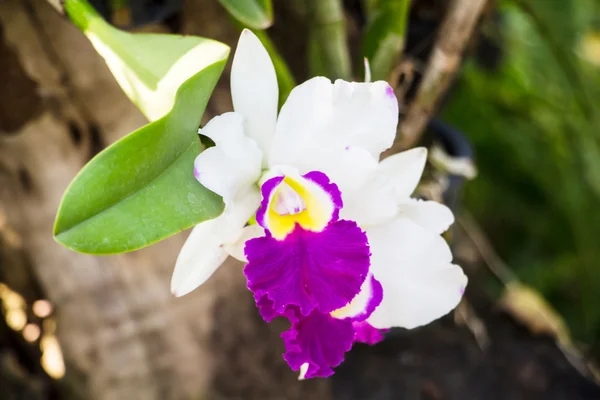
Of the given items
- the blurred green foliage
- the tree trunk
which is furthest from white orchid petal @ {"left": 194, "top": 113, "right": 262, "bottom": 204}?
the blurred green foliage

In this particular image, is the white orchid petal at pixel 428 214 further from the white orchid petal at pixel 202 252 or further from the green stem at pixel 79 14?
the green stem at pixel 79 14

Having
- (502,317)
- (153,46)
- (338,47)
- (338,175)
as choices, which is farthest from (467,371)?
(153,46)

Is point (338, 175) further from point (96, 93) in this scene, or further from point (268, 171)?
point (96, 93)

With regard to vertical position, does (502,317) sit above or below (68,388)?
below

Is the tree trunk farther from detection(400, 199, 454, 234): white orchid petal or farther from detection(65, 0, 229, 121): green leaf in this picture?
detection(400, 199, 454, 234): white orchid petal

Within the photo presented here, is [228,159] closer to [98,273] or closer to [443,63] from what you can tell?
[443,63]

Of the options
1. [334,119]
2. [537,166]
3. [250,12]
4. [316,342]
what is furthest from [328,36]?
[537,166]
